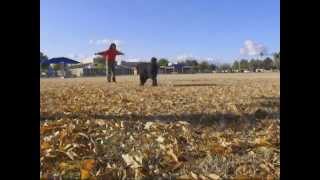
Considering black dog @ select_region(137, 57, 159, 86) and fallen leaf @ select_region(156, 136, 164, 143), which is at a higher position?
black dog @ select_region(137, 57, 159, 86)

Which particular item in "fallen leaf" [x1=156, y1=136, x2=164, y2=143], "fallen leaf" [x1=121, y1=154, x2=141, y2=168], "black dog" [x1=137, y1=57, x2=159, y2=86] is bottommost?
"fallen leaf" [x1=121, y1=154, x2=141, y2=168]

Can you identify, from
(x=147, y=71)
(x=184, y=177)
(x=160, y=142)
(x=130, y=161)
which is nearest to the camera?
(x=184, y=177)

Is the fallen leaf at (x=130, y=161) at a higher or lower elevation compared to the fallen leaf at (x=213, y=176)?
higher

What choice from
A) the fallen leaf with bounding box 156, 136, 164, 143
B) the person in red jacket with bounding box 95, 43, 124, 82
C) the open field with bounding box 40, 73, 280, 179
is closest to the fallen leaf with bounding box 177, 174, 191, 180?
the open field with bounding box 40, 73, 280, 179

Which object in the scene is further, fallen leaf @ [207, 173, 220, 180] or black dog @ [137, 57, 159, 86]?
black dog @ [137, 57, 159, 86]

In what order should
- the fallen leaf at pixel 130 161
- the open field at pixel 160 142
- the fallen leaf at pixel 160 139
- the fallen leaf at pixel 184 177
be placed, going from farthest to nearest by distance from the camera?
the fallen leaf at pixel 160 139, the fallen leaf at pixel 130 161, the open field at pixel 160 142, the fallen leaf at pixel 184 177

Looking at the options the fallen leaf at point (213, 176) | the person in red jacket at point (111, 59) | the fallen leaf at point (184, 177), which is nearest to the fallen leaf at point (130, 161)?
the fallen leaf at point (184, 177)

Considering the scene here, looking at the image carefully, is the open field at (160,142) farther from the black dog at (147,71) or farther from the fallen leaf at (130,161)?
the black dog at (147,71)

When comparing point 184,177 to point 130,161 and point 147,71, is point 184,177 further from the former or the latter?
point 147,71

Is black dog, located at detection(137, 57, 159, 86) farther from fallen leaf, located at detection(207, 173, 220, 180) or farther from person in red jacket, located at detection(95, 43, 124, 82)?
fallen leaf, located at detection(207, 173, 220, 180)

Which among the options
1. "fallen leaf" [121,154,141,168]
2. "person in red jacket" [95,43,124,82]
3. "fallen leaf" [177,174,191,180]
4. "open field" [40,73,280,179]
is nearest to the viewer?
"fallen leaf" [177,174,191,180]

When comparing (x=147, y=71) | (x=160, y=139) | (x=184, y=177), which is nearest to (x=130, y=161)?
(x=184, y=177)

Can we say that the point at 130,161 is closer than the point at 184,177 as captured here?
No

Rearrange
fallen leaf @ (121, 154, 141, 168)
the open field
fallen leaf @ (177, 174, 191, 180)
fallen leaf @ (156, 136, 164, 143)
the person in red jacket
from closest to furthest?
fallen leaf @ (177, 174, 191, 180) < the open field < fallen leaf @ (121, 154, 141, 168) < fallen leaf @ (156, 136, 164, 143) < the person in red jacket
